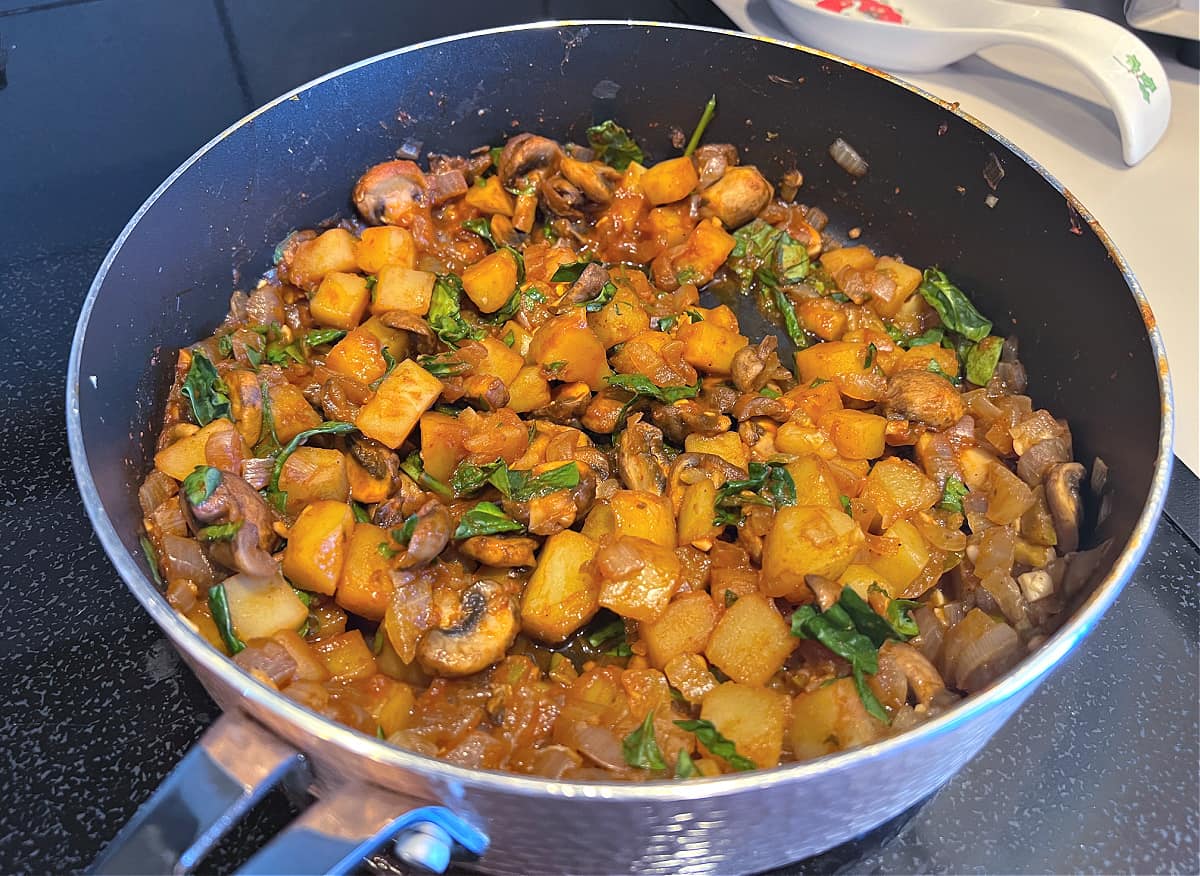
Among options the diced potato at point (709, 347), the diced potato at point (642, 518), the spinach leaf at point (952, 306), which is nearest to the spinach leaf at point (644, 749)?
the diced potato at point (642, 518)

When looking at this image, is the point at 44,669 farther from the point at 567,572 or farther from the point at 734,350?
the point at 734,350

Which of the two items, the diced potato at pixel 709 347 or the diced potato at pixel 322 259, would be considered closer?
the diced potato at pixel 709 347

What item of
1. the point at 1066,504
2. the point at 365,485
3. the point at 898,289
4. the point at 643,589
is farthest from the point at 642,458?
the point at 898,289

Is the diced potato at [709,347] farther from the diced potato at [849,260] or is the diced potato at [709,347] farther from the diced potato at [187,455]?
the diced potato at [187,455]

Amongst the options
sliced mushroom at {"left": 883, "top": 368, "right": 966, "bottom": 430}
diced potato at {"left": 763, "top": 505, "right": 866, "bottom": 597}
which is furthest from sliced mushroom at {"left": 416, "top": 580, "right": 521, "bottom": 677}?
sliced mushroom at {"left": 883, "top": 368, "right": 966, "bottom": 430}

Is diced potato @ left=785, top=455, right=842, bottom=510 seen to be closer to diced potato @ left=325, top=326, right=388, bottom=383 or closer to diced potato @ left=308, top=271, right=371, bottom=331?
diced potato @ left=325, top=326, right=388, bottom=383
